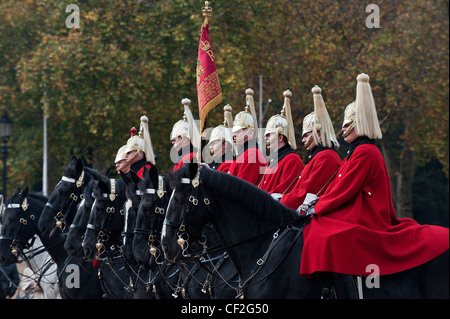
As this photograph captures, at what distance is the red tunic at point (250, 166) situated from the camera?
999cm

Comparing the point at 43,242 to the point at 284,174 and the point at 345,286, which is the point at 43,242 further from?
the point at 345,286

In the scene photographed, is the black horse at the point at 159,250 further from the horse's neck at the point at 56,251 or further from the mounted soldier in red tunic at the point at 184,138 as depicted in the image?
the horse's neck at the point at 56,251

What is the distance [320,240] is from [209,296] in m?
2.24

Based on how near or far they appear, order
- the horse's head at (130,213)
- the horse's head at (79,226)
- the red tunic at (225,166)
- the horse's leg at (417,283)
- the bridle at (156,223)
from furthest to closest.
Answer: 1. the red tunic at (225,166)
2. the horse's head at (79,226)
3. the horse's head at (130,213)
4. the bridle at (156,223)
5. the horse's leg at (417,283)

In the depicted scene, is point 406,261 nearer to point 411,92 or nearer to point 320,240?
point 320,240

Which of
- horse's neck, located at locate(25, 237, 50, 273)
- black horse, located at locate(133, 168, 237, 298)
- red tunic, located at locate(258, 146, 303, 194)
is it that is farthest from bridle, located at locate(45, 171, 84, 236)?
red tunic, located at locate(258, 146, 303, 194)

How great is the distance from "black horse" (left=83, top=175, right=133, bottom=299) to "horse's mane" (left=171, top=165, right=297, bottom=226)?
2.60m

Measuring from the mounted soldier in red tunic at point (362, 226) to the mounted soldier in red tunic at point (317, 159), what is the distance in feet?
2.21

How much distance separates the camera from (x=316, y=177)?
326 inches

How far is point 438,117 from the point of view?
28703 mm

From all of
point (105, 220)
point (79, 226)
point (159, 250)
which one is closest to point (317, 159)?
point (159, 250)

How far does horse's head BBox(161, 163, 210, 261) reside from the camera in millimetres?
6988

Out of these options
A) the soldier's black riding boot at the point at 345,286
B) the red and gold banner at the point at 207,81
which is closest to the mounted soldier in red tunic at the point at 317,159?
the soldier's black riding boot at the point at 345,286

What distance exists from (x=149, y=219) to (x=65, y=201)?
2.56 m
